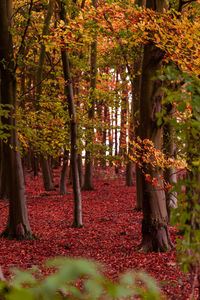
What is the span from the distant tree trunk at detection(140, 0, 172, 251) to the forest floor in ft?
1.17

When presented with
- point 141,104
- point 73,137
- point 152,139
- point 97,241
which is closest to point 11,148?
point 73,137

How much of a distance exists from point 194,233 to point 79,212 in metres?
8.14

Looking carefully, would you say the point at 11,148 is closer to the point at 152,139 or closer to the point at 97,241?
the point at 97,241

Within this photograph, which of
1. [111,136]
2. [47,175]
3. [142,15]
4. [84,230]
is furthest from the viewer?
[111,136]

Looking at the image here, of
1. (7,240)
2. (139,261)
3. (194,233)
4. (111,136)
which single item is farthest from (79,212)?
(111,136)

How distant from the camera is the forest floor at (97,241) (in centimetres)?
559

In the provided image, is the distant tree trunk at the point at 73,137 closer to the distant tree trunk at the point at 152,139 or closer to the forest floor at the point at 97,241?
the forest floor at the point at 97,241

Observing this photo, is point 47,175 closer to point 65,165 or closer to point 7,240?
point 65,165

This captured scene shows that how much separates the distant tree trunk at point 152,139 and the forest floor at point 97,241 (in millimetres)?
356

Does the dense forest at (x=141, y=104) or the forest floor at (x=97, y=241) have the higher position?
the dense forest at (x=141, y=104)

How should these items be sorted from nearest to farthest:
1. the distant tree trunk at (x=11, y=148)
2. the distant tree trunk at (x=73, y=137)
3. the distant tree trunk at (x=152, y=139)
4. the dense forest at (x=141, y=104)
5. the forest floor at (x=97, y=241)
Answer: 1. the dense forest at (x=141, y=104)
2. the forest floor at (x=97, y=241)
3. the distant tree trunk at (x=152, y=139)
4. the distant tree trunk at (x=11, y=148)
5. the distant tree trunk at (x=73, y=137)

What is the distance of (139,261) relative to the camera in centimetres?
626

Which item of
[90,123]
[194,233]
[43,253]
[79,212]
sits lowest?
[43,253]

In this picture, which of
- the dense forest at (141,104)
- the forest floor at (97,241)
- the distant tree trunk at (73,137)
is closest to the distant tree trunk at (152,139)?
the dense forest at (141,104)
